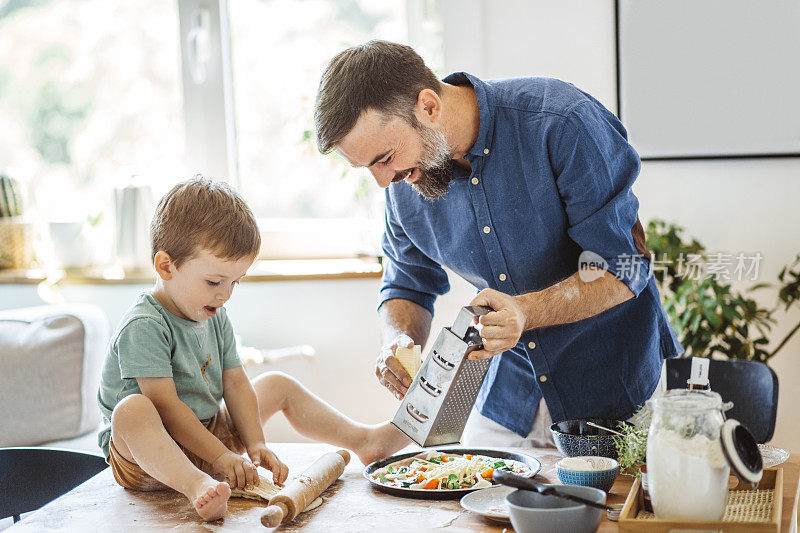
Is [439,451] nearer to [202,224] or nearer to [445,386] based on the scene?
[445,386]

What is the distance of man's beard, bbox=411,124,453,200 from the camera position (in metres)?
1.66

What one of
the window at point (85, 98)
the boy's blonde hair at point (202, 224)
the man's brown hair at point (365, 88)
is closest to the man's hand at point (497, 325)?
the man's brown hair at point (365, 88)

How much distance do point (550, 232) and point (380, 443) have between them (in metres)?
0.54

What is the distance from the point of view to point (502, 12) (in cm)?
292

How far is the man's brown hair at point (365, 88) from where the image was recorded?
5.21 ft

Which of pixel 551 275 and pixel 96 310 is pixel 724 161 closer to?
pixel 551 275

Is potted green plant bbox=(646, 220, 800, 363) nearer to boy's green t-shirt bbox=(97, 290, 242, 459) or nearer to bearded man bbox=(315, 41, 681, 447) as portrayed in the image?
bearded man bbox=(315, 41, 681, 447)

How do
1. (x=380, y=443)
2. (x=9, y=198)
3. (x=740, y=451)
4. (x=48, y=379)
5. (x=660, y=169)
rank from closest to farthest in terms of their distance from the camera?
(x=740, y=451)
(x=380, y=443)
(x=48, y=379)
(x=660, y=169)
(x=9, y=198)

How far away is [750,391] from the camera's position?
1835 mm

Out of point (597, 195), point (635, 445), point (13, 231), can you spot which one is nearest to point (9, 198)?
point (13, 231)

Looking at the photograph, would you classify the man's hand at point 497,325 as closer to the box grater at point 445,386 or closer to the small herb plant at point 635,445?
the box grater at point 445,386

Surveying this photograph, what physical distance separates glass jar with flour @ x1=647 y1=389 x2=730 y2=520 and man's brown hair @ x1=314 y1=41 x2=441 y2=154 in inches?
30.1

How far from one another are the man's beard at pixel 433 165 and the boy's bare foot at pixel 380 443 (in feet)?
1.60

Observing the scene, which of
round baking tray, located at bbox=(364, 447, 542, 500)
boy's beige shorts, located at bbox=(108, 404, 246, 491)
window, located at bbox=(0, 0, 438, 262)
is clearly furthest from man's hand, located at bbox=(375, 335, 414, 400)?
window, located at bbox=(0, 0, 438, 262)
